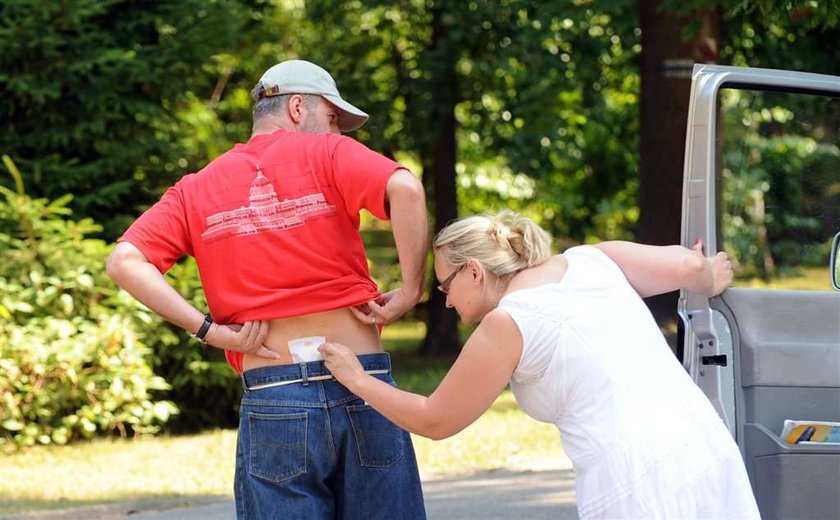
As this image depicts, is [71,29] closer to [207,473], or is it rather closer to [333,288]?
[207,473]

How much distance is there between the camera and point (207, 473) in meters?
8.41

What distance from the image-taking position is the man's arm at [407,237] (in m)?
3.41

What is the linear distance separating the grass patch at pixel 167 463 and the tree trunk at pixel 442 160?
6.14 metres

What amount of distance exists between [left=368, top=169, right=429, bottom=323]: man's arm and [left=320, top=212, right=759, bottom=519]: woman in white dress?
1.25 feet

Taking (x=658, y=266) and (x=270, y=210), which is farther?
(x=270, y=210)

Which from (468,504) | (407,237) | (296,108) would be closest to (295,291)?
(407,237)

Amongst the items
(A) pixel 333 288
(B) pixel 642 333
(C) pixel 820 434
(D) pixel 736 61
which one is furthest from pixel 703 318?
(D) pixel 736 61

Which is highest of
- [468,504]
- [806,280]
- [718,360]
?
[718,360]

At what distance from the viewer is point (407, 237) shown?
11.3 ft

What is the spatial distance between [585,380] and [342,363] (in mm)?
737

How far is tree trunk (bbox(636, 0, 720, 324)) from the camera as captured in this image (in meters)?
12.4

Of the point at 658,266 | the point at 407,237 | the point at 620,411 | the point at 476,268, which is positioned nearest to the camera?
the point at 620,411

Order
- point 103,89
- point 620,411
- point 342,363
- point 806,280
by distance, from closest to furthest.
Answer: point 620,411 → point 342,363 → point 806,280 → point 103,89

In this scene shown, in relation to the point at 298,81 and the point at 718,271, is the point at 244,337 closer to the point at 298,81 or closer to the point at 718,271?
the point at 298,81
